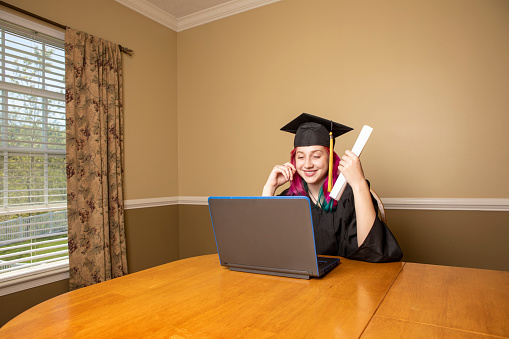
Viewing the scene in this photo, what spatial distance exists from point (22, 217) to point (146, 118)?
4.49 feet

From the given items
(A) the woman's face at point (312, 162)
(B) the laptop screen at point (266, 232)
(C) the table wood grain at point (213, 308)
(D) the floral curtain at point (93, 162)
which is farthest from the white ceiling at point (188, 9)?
(C) the table wood grain at point (213, 308)

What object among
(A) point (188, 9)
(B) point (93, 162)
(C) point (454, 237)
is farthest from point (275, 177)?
(A) point (188, 9)

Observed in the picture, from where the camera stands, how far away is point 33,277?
8.21ft

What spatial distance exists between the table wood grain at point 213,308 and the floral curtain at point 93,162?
5.55 feet

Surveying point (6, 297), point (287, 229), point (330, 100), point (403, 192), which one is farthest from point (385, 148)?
point (6, 297)

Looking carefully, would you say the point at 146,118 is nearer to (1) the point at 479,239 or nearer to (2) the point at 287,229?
(2) the point at 287,229

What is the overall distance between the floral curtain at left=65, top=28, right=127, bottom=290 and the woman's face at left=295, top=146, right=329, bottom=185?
1.73m

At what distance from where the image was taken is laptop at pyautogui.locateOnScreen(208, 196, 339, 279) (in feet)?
3.79

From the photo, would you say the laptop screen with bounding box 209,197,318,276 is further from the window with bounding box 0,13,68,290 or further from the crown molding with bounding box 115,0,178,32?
the crown molding with bounding box 115,0,178,32

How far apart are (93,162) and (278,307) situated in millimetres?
2290

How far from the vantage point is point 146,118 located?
11.3 ft

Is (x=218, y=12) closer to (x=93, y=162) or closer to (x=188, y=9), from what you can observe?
(x=188, y=9)

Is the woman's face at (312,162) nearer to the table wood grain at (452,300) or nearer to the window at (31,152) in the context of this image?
Answer: the table wood grain at (452,300)

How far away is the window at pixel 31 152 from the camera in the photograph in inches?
94.9
